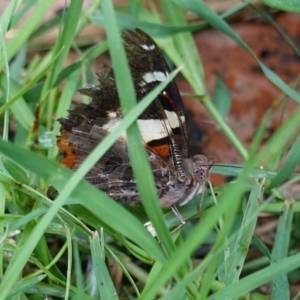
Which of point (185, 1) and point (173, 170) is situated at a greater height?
point (185, 1)

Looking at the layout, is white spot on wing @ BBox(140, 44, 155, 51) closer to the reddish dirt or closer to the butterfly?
the butterfly

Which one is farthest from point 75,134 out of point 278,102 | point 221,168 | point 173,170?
point 278,102

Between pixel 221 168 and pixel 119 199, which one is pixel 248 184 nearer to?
pixel 221 168

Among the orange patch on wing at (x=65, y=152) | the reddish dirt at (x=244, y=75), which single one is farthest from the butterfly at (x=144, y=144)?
the reddish dirt at (x=244, y=75)

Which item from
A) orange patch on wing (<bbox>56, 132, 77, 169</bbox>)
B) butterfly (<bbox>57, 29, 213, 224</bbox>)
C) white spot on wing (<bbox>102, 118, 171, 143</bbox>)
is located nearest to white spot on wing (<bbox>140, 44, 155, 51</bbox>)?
butterfly (<bbox>57, 29, 213, 224</bbox>)

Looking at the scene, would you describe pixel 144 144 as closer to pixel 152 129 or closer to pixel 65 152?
pixel 152 129
